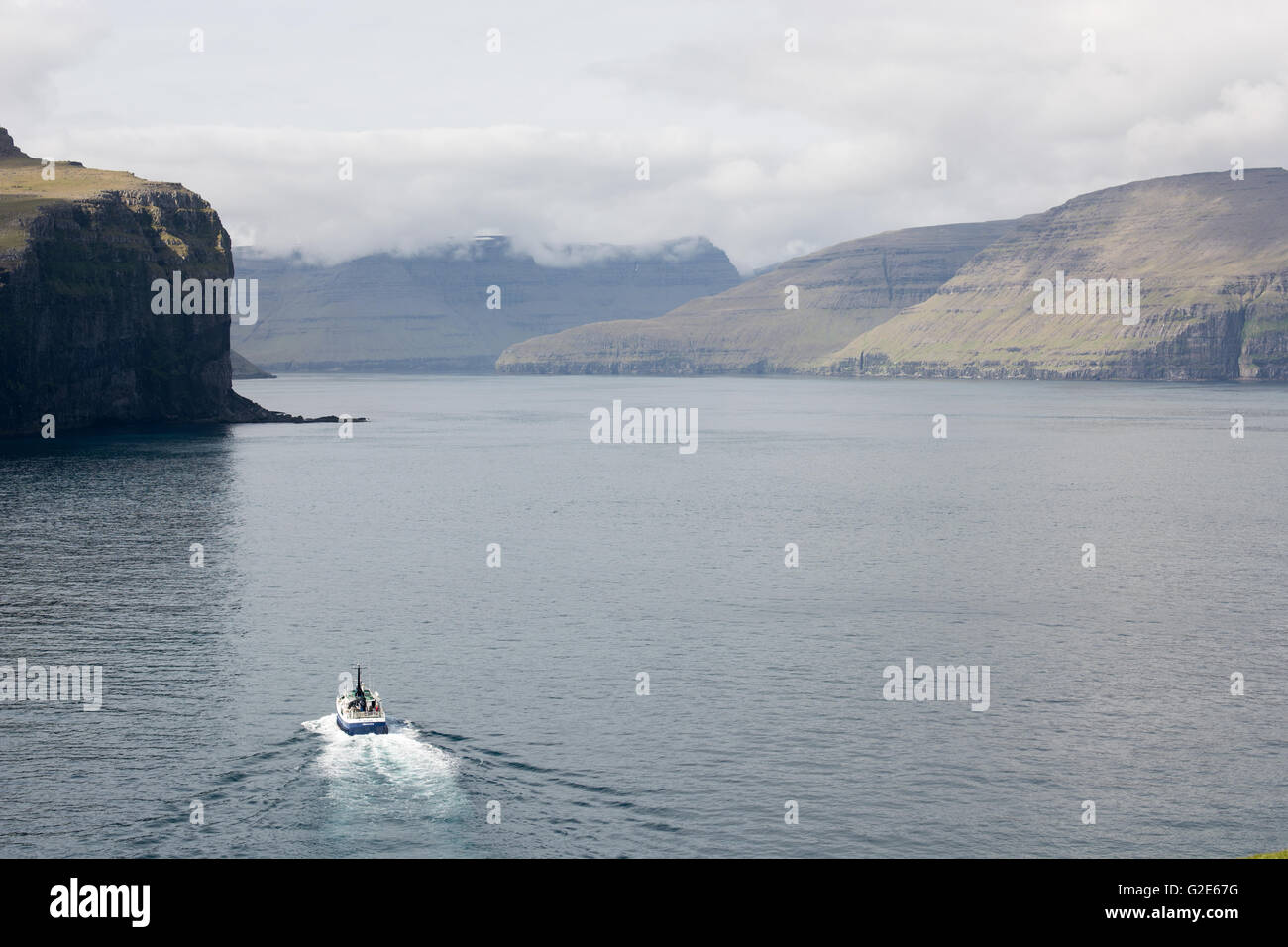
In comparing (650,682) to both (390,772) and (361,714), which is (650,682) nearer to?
(361,714)

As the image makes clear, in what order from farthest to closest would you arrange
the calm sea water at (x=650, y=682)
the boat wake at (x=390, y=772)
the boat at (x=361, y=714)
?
1. the boat at (x=361, y=714)
2. the boat wake at (x=390, y=772)
3. the calm sea water at (x=650, y=682)

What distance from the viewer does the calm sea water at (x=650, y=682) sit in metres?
51.2

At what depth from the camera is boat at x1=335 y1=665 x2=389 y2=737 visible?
61812 mm

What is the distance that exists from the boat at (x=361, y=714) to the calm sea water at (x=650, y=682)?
2.86 feet

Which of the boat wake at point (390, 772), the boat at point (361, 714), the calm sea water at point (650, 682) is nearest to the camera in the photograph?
the calm sea water at point (650, 682)

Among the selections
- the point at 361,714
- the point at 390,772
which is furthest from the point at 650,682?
the point at 390,772

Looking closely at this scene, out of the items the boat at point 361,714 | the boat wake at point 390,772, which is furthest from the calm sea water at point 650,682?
the boat at point 361,714

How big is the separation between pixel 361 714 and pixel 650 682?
59.2 feet

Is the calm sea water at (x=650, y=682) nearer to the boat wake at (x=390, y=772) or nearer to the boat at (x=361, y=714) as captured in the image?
the boat wake at (x=390, y=772)

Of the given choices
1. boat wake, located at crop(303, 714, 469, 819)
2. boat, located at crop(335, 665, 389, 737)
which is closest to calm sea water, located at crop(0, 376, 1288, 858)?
boat wake, located at crop(303, 714, 469, 819)

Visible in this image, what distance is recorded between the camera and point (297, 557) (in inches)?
4631
